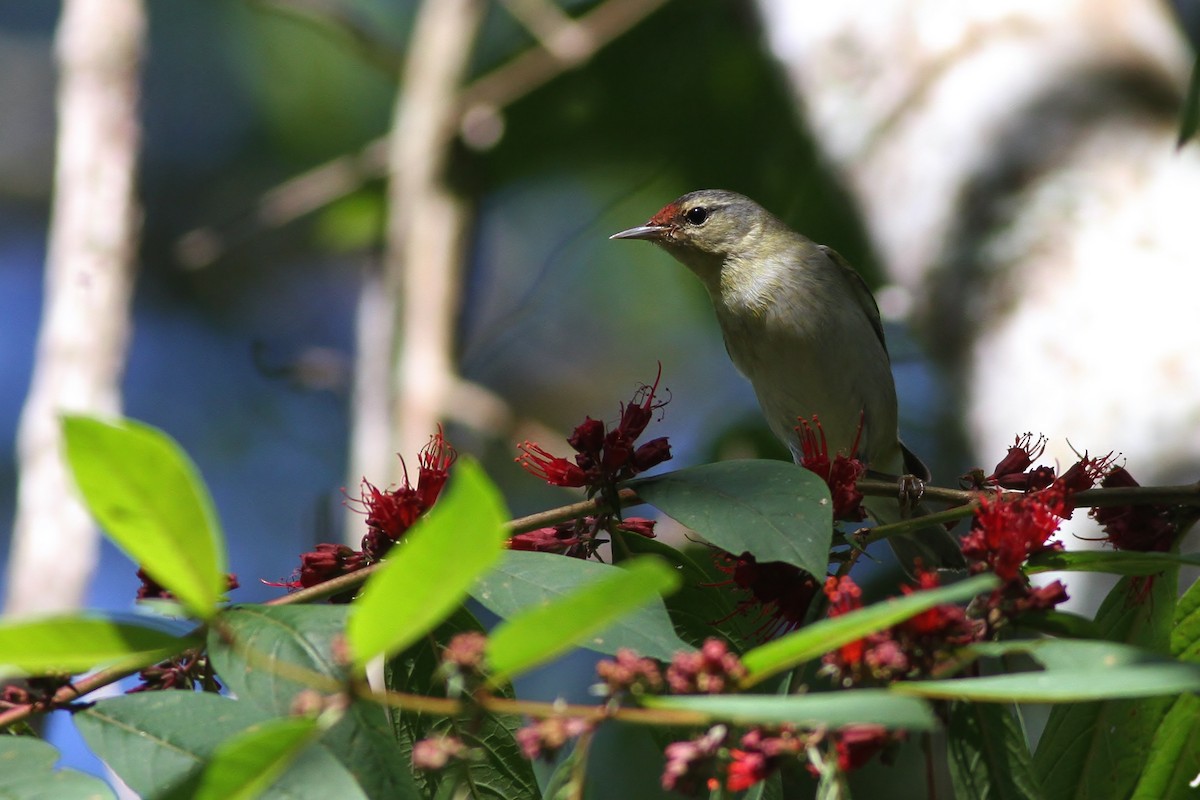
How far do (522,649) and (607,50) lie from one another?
8.23 metres

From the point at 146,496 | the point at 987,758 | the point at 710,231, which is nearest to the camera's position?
the point at 146,496

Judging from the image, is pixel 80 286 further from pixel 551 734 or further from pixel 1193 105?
pixel 551 734

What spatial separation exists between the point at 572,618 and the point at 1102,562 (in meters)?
1.06

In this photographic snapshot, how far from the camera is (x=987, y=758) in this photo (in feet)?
5.30

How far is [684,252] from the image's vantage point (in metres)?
5.42

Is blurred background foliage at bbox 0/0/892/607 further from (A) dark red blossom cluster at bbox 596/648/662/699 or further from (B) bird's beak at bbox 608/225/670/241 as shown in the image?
(A) dark red blossom cluster at bbox 596/648/662/699

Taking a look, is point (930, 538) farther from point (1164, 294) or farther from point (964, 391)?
point (1164, 294)

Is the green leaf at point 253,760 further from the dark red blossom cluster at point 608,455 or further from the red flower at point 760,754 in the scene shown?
the dark red blossom cluster at point 608,455

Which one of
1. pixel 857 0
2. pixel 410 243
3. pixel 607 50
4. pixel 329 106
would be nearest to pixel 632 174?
pixel 607 50

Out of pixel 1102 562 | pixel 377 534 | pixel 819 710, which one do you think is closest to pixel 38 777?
pixel 377 534

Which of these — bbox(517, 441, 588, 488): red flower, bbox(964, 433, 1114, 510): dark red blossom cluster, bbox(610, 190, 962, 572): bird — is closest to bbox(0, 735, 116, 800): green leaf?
bbox(517, 441, 588, 488): red flower

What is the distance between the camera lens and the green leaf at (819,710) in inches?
41.4

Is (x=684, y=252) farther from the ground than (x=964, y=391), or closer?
farther from the ground

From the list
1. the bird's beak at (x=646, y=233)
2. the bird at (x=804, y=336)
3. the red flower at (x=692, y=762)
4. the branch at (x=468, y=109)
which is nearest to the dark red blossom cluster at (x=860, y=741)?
the red flower at (x=692, y=762)
